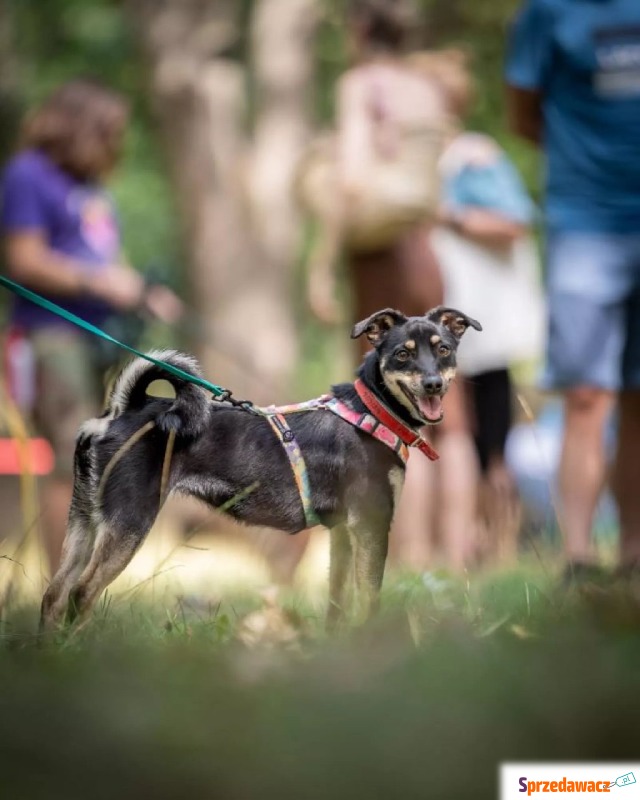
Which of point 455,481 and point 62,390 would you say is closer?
point 62,390

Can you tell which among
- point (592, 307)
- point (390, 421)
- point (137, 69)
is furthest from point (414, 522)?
point (137, 69)

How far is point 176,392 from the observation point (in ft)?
9.25

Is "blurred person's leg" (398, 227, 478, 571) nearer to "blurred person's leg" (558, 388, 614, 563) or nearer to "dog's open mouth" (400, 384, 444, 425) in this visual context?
"blurred person's leg" (558, 388, 614, 563)

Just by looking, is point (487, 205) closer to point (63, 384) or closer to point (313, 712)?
point (63, 384)

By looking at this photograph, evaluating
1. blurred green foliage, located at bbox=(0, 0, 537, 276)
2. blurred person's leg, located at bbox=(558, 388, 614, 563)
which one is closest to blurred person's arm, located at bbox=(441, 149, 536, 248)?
blurred person's leg, located at bbox=(558, 388, 614, 563)

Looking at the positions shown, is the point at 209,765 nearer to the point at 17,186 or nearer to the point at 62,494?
the point at 62,494

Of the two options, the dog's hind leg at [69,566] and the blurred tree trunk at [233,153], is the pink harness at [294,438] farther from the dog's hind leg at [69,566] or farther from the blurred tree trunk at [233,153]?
the blurred tree trunk at [233,153]

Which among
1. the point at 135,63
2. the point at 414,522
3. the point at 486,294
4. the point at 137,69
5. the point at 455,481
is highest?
the point at 135,63

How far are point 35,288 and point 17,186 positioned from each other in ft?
1.58

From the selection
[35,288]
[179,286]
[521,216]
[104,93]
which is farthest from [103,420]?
[179,286]

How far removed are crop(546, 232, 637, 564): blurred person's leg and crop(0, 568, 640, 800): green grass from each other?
2.36 meters

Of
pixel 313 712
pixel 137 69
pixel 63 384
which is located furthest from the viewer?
pixel 137 69

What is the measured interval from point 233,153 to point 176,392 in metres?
10.7

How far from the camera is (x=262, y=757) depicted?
2076 mm
